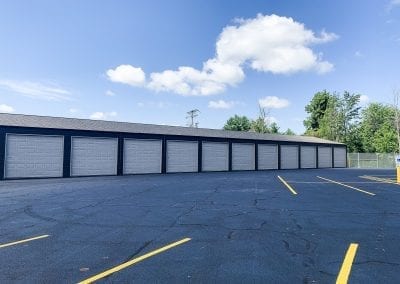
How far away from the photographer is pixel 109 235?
23.7 feet

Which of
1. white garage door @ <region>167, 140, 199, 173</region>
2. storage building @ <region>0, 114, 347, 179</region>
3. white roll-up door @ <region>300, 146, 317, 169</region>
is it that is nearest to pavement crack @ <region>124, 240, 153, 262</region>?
storage building @ <region>0, 114, 347, 179</region>

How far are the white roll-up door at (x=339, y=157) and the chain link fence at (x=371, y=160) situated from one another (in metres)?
2.39

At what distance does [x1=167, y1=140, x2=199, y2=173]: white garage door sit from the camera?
30766mm

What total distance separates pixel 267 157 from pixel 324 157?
12.3 metres

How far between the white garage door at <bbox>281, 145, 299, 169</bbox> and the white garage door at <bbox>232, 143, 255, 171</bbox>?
533 cm

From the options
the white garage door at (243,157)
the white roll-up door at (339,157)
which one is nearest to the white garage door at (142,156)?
the white garage door at (243,157)

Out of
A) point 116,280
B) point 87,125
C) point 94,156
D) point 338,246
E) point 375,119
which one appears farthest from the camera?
point 375,119

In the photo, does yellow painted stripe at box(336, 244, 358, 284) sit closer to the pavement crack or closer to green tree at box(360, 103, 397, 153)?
the pavement crack

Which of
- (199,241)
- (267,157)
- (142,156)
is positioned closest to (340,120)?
(267,157)

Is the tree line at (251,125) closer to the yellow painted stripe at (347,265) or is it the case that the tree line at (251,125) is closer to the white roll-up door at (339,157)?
the white roll-up door at (339,157)

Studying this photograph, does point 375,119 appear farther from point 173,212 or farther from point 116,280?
point 116,280

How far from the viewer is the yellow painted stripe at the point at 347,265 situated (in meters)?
4.70

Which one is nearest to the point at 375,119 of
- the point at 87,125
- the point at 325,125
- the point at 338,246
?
the point at 325,125

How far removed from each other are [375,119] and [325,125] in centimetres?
1038
